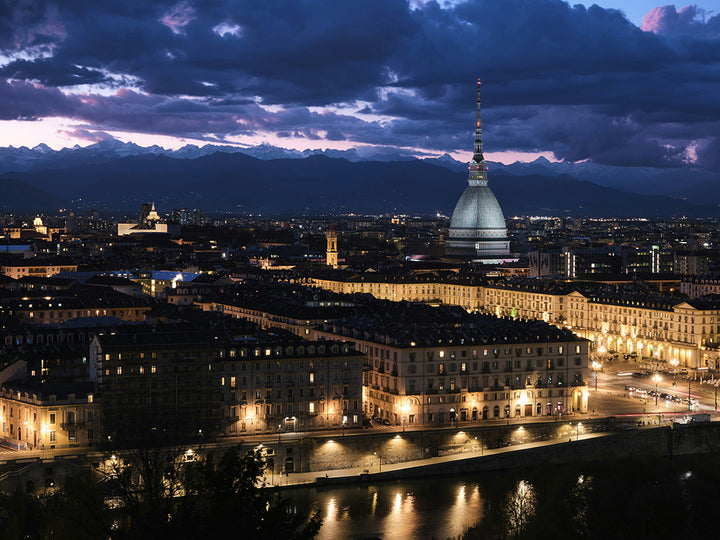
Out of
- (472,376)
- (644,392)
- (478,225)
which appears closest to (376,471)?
(472,376)

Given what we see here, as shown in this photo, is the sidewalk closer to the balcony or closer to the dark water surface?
the dark water surface

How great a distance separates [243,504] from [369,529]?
41.3 feet

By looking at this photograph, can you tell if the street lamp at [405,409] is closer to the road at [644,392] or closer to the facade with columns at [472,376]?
the facade with columns at [472,376]

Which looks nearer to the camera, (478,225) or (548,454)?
(548,454)

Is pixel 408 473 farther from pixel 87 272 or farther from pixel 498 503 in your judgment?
pixel 87 272

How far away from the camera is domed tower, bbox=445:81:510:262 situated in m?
156

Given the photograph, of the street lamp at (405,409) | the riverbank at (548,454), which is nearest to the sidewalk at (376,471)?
the riverbank at (548,454)

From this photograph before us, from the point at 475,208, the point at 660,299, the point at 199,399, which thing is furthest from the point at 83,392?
the point at 475,208

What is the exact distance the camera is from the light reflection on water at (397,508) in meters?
46.2

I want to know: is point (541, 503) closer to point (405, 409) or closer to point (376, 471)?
point (376, 471)

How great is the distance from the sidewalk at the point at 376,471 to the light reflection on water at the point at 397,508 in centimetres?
46

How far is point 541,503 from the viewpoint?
4566 cm

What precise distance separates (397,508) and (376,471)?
4139 millimetres

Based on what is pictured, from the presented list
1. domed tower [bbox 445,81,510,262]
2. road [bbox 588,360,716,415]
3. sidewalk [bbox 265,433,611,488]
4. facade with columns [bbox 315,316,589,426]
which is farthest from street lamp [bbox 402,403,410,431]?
domed tower [bbox 445,81,510,262]
